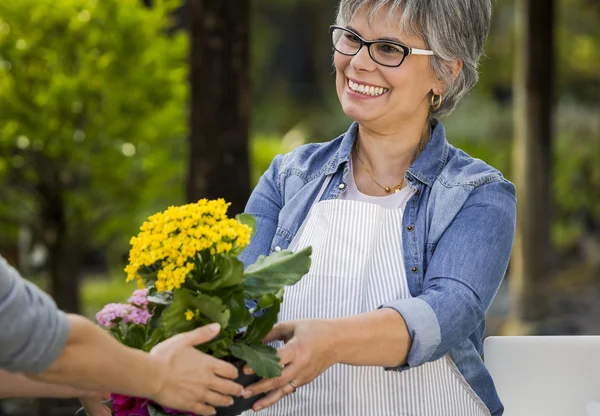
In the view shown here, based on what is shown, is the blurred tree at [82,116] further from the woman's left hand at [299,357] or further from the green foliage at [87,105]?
the woman's left hand at [299,357]

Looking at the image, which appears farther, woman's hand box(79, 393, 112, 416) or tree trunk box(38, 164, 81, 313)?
tree trunk box(38, 164, 81, 313)

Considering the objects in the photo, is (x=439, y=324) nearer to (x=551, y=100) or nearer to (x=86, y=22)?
(x=86, y=22)

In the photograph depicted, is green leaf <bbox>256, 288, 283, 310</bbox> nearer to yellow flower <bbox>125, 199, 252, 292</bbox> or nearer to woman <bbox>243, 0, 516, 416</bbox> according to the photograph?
yellow flower <bbox>125, 199, 252, 292</bbox>

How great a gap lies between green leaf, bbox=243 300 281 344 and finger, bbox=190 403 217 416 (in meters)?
0.17

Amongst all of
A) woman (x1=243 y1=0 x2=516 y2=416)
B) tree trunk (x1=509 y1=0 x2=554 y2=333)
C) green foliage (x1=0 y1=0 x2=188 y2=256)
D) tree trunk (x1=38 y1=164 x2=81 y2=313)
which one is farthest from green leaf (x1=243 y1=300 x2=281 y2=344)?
tree trunk (x1=509 y1=0 x2=554 y2=333)

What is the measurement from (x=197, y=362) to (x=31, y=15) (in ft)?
13.4

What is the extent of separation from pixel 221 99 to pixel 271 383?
9.23ft

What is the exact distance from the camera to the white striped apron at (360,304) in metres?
2.33

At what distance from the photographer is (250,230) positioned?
6.68ft

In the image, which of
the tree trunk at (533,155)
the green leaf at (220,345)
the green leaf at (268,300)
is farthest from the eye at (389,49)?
the tree trunk at (533,155)

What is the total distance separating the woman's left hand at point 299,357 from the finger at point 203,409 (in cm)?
8

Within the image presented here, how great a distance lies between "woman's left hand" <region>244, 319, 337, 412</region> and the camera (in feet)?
6.59

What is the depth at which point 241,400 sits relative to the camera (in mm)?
2031

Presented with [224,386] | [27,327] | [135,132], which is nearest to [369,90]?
[224,386]
